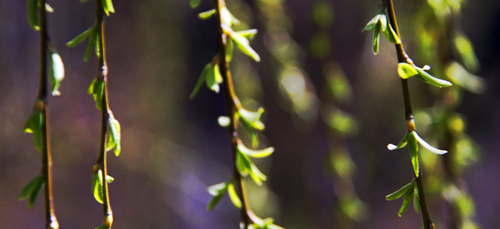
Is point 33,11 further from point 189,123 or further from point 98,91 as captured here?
point 189,123

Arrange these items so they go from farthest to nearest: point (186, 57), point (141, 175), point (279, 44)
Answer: point (186, 57) < point (141, 175) < point (279, 44)

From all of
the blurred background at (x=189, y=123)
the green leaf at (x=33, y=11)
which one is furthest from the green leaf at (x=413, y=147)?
the blurred background at (x=189, y=123)

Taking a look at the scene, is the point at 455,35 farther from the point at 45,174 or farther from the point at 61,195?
the point at 61,195

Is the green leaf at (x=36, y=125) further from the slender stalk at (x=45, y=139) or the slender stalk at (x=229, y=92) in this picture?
the slender stalk at (x=229, y=92)

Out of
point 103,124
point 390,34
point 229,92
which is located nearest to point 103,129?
point 103,124

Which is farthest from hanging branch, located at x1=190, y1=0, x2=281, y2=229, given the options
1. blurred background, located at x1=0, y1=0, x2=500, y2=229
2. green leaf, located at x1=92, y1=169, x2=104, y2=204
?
blurred background, located at x1=0, y1=0, x2=500, y2=229

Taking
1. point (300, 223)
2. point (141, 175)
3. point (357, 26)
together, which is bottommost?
point (300, 223)

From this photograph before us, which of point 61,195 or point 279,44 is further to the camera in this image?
point 61,195

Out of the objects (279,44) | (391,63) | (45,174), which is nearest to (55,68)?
(45,174)

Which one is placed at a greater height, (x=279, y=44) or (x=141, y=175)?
(x=279, y=44)
